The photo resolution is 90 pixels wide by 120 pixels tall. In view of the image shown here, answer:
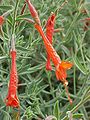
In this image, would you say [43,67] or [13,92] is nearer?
[13,92]

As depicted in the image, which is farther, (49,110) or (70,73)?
(70,73)

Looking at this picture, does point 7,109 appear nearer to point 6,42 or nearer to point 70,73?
point 6,42

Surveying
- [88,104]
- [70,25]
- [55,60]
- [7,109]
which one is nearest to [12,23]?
[55,60]

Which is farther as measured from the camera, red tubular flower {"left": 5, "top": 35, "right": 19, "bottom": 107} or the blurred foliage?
the blurred foliage

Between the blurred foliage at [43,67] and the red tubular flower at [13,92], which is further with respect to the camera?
the blurred foliage at [43,67]

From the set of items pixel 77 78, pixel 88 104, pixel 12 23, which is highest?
pixel 12 23

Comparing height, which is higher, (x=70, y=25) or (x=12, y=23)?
(x=12, y=23)

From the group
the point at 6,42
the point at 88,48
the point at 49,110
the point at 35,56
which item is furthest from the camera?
the point at 88,48

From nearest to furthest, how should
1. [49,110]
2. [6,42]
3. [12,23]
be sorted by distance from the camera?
[12,23] → [6,42] → [49,110]
